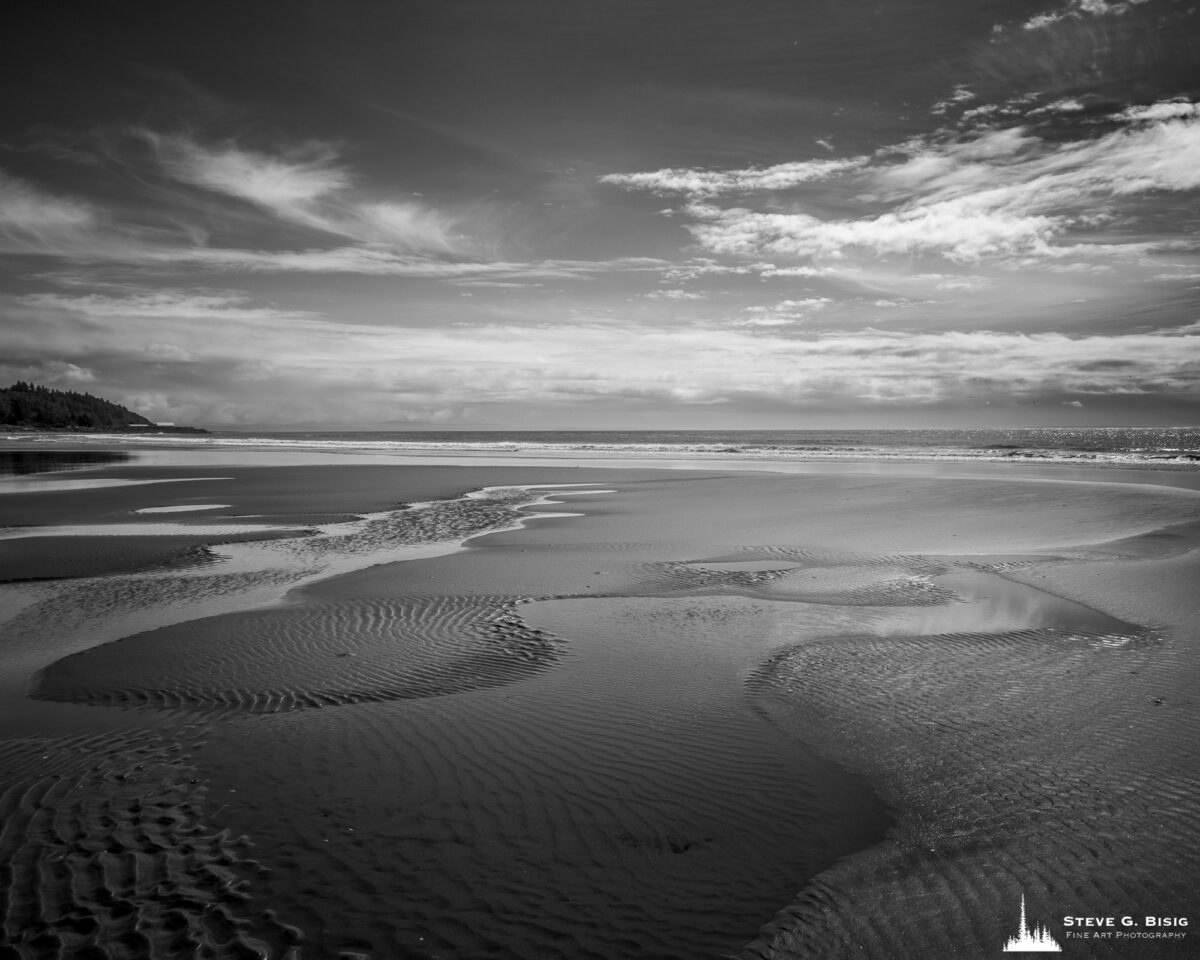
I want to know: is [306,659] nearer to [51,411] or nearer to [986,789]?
[986,789]

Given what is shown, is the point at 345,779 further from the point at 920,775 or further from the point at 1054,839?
the point at 1054,839

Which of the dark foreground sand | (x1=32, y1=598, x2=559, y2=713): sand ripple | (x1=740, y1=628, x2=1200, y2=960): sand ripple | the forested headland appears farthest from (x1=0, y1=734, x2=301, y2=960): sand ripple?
the forested headland

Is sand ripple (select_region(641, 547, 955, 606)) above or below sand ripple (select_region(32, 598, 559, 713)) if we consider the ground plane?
above

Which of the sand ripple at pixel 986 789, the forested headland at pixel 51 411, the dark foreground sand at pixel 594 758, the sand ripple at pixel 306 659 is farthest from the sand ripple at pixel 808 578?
the forested headland at pixel 51 411

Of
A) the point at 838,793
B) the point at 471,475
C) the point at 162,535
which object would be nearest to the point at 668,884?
the point at 838,793

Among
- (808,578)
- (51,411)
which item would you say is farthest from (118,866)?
(51,411)

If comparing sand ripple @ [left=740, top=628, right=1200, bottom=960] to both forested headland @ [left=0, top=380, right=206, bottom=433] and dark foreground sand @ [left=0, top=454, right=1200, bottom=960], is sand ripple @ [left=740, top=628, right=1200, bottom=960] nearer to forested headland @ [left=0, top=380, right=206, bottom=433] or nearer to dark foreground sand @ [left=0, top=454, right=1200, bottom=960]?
dark foreground sand @ [left=0, top=454, right=1200, bottom=960]
